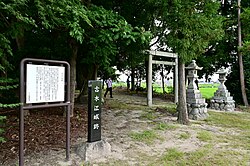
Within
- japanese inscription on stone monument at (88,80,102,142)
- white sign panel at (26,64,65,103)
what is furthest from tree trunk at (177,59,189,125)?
white sign panel at (26,64,65,103)

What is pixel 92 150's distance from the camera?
153 inches

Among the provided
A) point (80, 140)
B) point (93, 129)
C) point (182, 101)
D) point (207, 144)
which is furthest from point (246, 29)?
point (93, 129)

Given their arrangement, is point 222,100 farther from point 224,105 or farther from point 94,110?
point 94,110

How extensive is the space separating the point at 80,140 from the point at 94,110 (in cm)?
122

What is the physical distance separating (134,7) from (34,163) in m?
5.78

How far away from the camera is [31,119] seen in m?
6.37

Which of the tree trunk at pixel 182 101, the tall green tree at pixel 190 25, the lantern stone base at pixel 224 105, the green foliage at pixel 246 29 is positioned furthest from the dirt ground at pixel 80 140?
the green foliage at pixel 246 29

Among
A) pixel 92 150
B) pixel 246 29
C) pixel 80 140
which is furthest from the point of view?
pixel 246 29

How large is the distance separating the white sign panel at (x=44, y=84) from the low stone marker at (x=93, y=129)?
20.8 inches

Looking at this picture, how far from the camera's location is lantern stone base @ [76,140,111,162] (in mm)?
3797

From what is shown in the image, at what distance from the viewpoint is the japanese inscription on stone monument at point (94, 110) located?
12.8 feet

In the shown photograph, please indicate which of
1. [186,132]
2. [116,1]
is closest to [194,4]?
[116,1]

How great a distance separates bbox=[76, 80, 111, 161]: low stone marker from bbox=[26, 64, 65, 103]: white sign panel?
53cm

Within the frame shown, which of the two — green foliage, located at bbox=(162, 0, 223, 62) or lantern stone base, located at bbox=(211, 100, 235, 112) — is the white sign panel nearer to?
green foliage, located at bbox=(162, 0, 223, 62)
